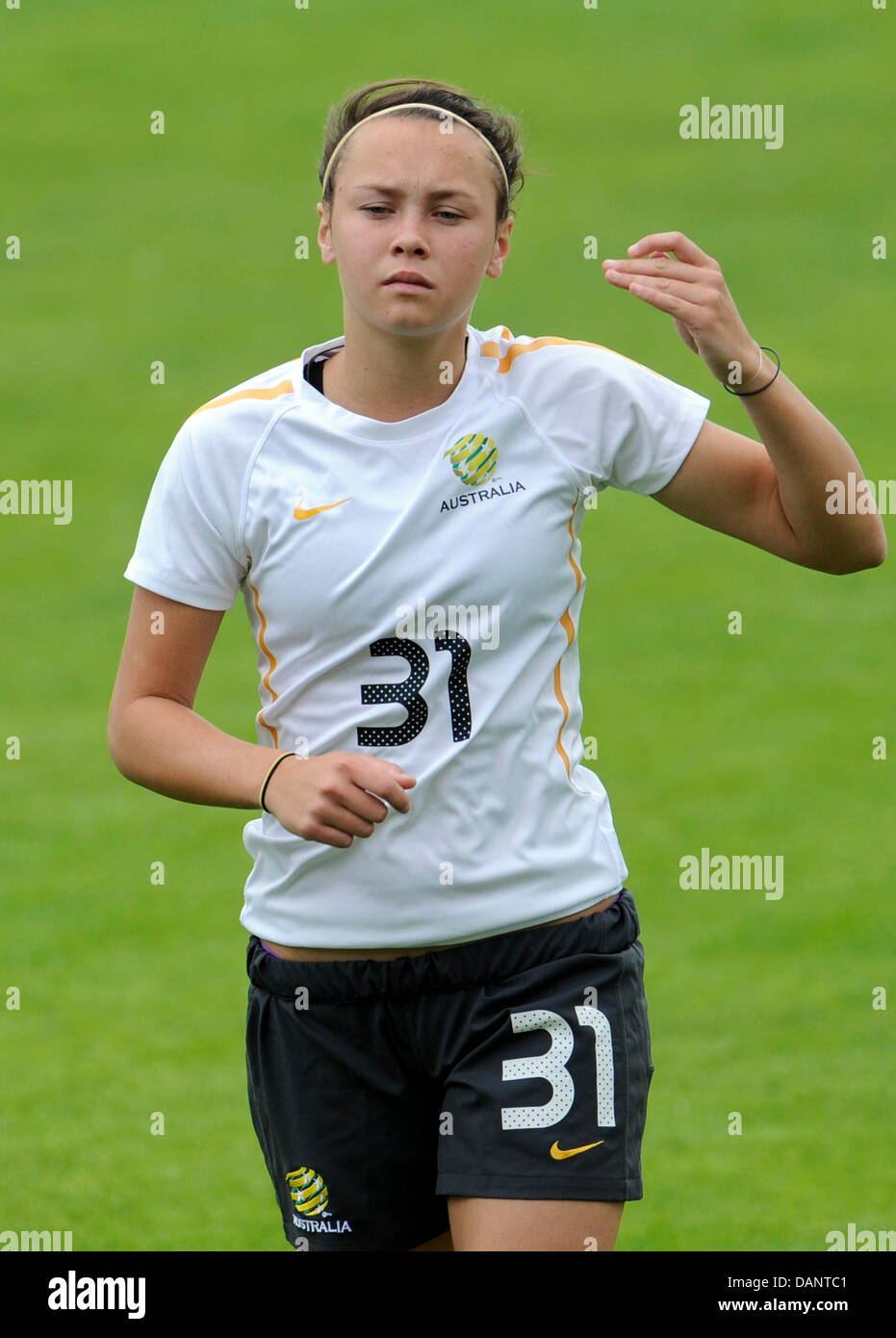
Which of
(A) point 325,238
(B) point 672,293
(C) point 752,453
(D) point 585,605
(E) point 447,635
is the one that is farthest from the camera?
(D) point 585,605

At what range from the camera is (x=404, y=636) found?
363 centimetres

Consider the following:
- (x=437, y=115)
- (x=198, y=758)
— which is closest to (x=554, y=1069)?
(x=198, y=758)

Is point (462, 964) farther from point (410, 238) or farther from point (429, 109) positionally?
point (429, 109)

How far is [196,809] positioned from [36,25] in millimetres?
14554

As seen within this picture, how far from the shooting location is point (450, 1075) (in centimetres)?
371

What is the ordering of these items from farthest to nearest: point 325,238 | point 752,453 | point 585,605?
point 585,605 → point 325,238 → point 752,453

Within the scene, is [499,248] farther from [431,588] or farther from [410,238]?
[431,588]

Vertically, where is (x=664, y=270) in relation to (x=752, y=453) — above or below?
above

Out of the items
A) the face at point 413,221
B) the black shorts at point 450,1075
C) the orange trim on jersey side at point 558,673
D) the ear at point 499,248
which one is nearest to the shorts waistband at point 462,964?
the black shorts at point 450,1075

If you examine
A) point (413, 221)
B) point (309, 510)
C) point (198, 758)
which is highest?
point (413, 221)

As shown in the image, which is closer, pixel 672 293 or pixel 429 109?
pixel 672 293

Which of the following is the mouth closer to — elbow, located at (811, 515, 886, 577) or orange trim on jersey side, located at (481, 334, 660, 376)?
orange trim on jersey side, located at (481, 334, 660, 376)

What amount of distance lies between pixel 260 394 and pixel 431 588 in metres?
0.48

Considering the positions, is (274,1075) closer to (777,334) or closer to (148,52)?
(777,334)
